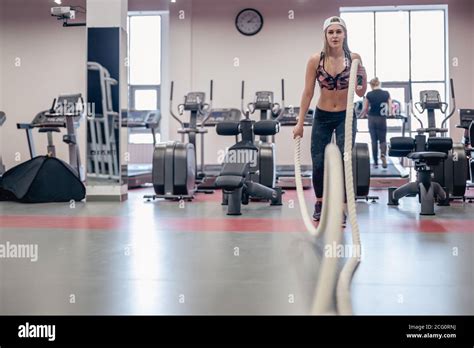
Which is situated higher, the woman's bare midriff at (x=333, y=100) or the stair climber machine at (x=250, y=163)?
the woman's bare midriff at (x=333, y=100)

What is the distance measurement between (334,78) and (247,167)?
1779 mm

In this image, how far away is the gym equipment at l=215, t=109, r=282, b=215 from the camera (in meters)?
4.79

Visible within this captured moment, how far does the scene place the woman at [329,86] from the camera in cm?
354

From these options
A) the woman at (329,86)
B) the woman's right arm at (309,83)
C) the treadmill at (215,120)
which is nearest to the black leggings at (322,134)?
the woman at (329,86)

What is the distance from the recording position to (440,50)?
11172mm

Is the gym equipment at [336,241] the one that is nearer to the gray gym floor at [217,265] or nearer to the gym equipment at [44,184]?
the gray gym floor at [217,265]

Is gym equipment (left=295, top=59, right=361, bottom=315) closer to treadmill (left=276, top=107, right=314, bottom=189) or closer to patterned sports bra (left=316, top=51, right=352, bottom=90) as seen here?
patterned sports bra (left=316, top=51, right=352, bottom=90)

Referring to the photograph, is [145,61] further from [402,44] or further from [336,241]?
[336,241]

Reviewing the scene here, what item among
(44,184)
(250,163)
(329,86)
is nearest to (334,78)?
(329,86)

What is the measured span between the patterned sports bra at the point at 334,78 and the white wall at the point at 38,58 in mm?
8890
